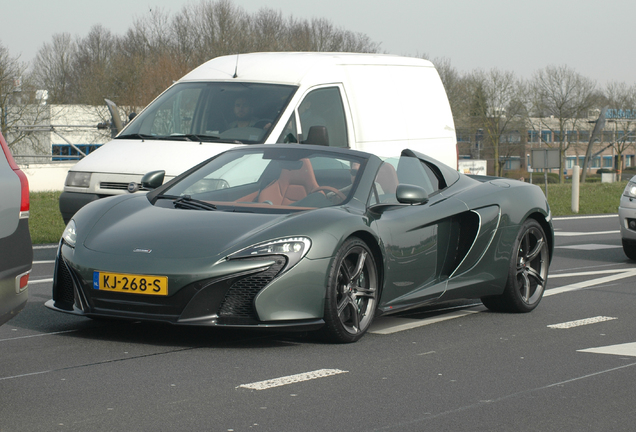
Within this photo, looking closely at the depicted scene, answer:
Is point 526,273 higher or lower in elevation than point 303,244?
lower

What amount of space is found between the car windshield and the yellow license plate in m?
0.94

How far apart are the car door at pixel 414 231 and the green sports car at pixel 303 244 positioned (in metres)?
0.01

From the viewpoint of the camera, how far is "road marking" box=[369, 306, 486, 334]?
644 cm

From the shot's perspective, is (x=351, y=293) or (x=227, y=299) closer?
(x=227, y=299)

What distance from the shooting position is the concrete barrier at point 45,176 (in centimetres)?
3703

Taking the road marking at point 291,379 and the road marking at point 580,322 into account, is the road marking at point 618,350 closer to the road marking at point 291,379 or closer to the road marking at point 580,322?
the road marking at point 580,322

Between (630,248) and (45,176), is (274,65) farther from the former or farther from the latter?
(45,176)

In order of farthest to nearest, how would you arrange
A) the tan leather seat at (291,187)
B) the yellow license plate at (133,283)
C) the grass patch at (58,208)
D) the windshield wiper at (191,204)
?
the grass patch at (58,208) < the tan leather seat at (291,187) < the windshield wiper at (191,204) < the yellow license plate at (133,283)

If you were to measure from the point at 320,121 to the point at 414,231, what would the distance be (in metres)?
4.34

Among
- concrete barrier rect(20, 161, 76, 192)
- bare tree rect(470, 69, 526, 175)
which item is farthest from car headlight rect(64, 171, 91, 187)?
bare tree rect(470, 69, 526, 175)

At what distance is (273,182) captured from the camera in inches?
254

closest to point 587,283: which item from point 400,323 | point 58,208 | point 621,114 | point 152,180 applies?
point 400,323

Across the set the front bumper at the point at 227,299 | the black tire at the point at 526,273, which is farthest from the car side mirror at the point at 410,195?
the black tire at the point at 526,273

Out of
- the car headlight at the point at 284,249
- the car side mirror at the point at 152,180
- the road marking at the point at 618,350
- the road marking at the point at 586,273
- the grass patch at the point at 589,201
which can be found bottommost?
the grass patch at the point at 589,201
